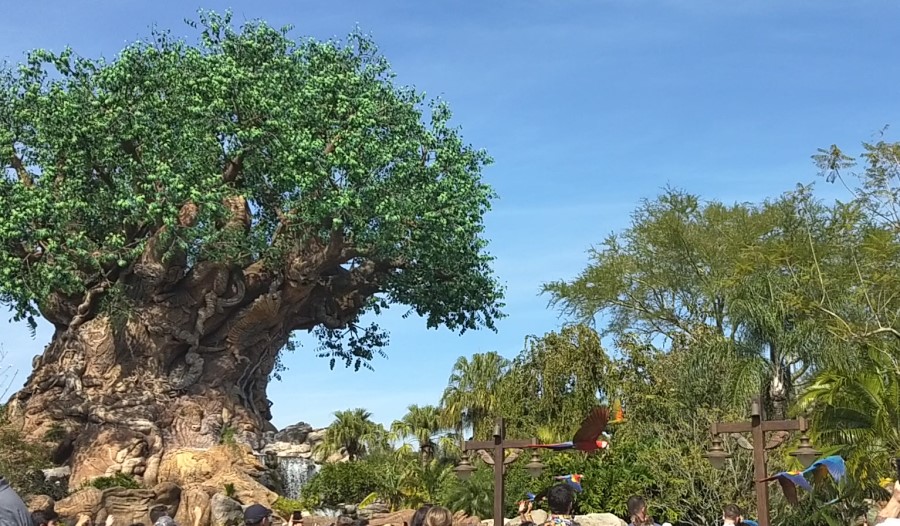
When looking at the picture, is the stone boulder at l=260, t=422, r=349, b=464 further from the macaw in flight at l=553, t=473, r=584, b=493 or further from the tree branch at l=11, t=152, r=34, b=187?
the macaw in flight at l=553, t=473, r=584, b=493

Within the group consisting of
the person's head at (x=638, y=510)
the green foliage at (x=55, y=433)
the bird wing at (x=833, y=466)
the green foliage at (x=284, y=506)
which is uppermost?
the green foliage at (x=55, y=433)

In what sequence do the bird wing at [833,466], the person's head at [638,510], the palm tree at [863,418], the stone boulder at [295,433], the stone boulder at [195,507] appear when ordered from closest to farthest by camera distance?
1. the person's head at [638,510]
2. the bird wing at [833,466]
3. the palm tree at [863,418]
4. the stone boulder at [195,507]
5. the stone boulder at [295,433]

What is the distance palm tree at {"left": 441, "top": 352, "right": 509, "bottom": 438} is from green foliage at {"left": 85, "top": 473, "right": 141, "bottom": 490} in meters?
11.4

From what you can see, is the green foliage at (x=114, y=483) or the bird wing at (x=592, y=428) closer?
the bird wing at (x=592, y=428)

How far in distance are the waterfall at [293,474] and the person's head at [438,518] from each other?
2770cm

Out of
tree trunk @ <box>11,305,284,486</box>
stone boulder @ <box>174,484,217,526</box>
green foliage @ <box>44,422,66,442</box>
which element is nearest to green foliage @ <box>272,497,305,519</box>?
stone boulder @ <box>174,484,217,526</box>

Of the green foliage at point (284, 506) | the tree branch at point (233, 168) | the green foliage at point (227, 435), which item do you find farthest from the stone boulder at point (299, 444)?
the tree branch at point (233, 168)

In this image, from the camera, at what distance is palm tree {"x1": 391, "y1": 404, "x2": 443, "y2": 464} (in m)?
36.8

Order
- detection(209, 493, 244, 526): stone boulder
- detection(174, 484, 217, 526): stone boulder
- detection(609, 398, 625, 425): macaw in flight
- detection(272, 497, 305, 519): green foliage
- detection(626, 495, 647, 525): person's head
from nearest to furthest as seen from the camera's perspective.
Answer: detection(626, 495, 647, 525): person's head
detection(209, 493, 244, 526): stone boulder
detection(174, 484, 217, 526): stone boulder
detection(272, 497, 305, 519): green foliage
detection(609, 398, 625, 425): macaw in flight

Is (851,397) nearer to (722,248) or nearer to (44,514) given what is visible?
(44,514)

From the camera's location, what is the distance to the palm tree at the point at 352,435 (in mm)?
36281

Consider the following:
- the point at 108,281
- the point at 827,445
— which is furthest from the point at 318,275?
the point at 827,445

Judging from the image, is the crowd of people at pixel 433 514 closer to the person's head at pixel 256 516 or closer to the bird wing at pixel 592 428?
the person's head at pixel 256 516

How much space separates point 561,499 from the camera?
7762mm
